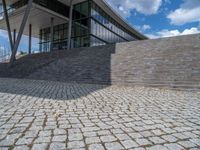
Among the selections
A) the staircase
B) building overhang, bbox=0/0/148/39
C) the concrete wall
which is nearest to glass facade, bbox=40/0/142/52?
building overhang, bbox=0/0/148/39

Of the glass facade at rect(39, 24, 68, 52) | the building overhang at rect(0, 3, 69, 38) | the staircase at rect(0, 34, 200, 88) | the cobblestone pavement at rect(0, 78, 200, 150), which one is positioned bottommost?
the cobblestone pavement at rect(0, 78, 200, 150)

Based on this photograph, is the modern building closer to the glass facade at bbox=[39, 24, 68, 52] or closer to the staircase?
the glass facade at bbox=[39, 24, 68, 52]

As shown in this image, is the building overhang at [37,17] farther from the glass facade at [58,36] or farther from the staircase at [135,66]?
the staircase at [135,66]

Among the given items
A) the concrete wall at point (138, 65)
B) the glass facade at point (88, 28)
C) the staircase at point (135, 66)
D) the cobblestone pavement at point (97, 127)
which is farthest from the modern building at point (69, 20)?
the cobblestone pavement at point (97, 127)

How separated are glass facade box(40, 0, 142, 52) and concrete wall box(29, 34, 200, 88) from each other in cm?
1175

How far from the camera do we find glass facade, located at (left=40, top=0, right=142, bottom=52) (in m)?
29.1

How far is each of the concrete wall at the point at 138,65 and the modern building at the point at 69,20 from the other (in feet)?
37.2

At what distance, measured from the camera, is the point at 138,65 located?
1254 centimetres

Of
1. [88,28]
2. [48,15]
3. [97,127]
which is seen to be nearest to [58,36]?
[48,15]

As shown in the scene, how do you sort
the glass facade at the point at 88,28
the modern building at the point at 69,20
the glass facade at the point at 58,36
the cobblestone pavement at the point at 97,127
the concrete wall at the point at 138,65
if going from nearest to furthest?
the cobblestone pavement at the point at 97,127, the concrete wall at the point at 138,65, the modern building at the point at 69,20, the glass facade at the point at 88,28, the glass facade at the point at 58,36

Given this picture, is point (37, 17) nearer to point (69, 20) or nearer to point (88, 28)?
point (69, 20)

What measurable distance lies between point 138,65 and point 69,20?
17.0m

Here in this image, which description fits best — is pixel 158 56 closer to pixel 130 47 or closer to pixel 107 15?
pixel 130 47

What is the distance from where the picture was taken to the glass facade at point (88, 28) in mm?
29073
